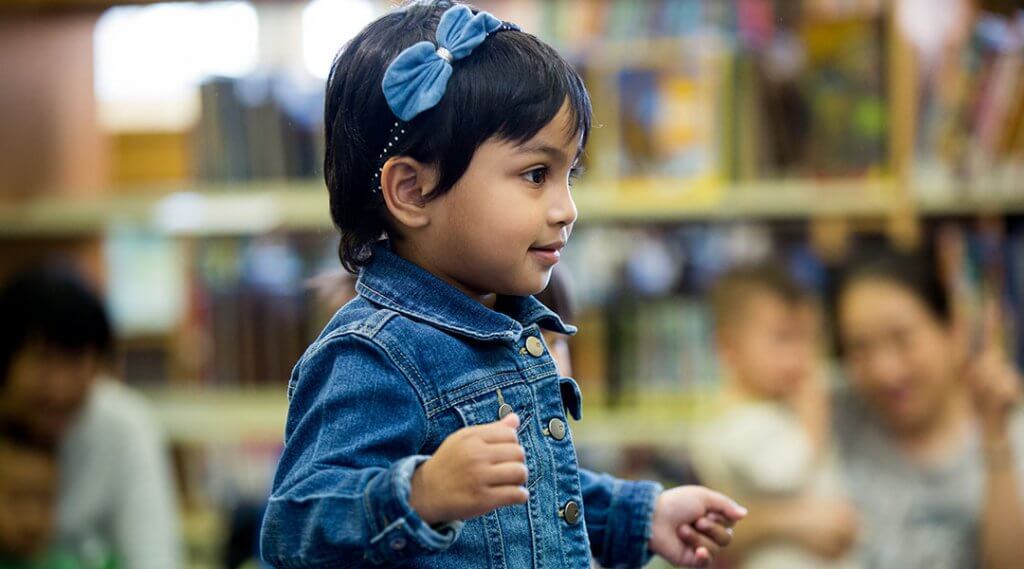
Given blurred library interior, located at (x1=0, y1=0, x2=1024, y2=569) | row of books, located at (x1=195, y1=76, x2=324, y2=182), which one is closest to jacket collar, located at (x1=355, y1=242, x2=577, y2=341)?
blurred library interior, located at (x1=0, y1=0, x2=1024, y2=569)

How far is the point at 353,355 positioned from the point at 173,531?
1592 mm

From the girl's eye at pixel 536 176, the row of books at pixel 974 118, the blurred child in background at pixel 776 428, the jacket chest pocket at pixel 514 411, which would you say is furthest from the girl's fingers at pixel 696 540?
the row of books at pixel 974 118

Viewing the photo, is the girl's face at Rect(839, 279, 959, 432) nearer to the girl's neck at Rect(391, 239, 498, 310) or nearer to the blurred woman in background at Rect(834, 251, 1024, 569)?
the blurred woman in background at Rect(834, 251, 1024, 569)

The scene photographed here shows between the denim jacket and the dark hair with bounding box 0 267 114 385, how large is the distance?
1.35 meters

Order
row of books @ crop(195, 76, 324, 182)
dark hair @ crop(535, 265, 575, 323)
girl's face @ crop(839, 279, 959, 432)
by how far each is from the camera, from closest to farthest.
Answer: dark hair @ crop(535, 265, 575, 323), girl's face @ crop(839, 279, 959, 432), row of books @ crop(195, 76, 324, 182)

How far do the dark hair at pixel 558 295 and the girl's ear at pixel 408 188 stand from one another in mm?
157

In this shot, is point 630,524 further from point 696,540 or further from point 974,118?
point 974,118

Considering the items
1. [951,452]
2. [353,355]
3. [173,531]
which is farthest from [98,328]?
[353,355]

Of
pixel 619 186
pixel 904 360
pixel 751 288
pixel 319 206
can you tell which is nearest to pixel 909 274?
pixel 904 360

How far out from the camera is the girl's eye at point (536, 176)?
2.19 ft

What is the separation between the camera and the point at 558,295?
91 centimetres

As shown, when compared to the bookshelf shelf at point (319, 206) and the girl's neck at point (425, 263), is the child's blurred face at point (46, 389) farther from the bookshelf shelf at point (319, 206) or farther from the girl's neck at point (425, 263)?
the girl's neck at point (425, 263)

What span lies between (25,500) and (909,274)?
1.43 metres

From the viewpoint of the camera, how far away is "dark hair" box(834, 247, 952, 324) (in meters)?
1.85
